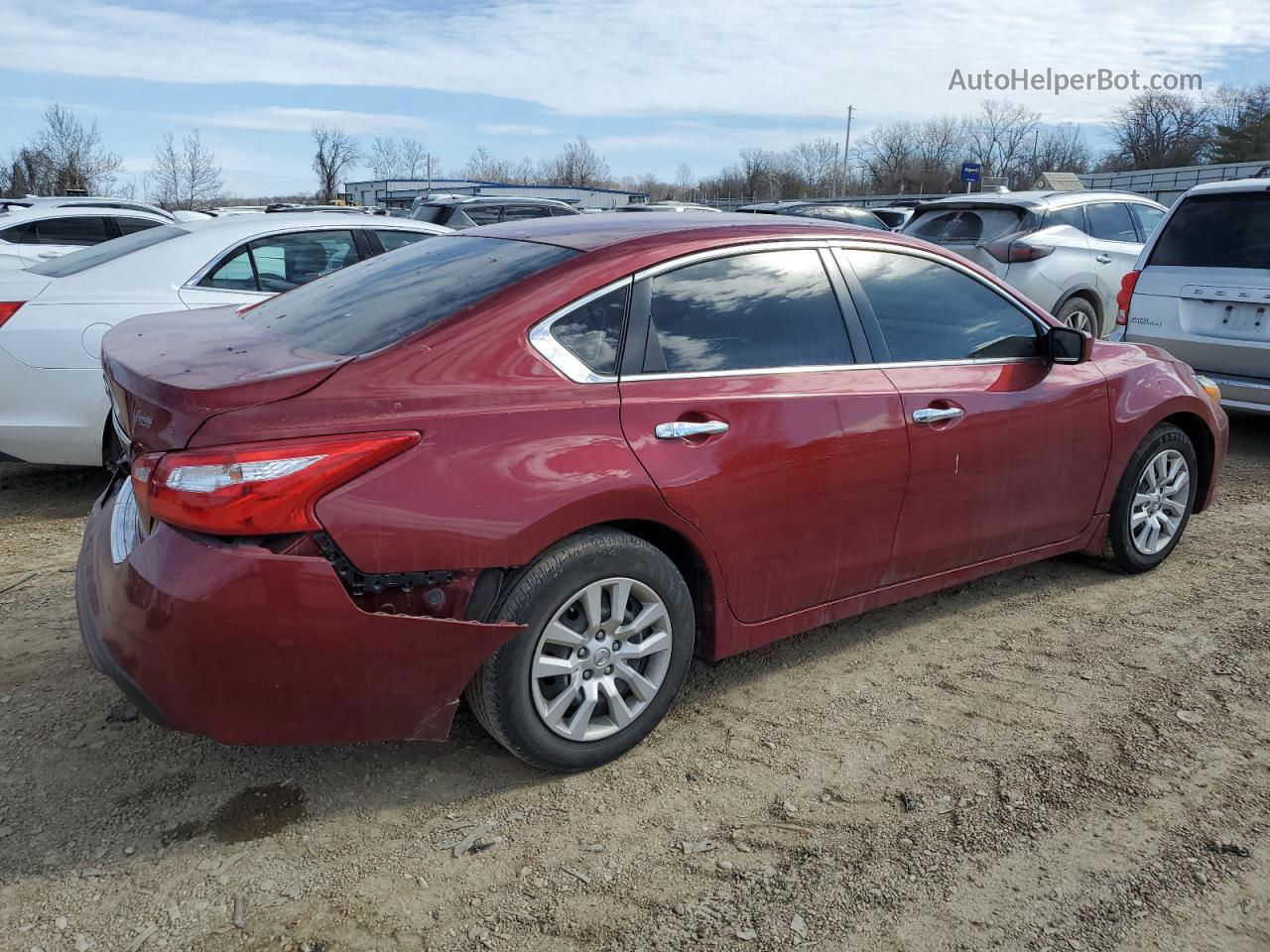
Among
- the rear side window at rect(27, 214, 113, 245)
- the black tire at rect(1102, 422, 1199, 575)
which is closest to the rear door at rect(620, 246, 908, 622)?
the black tire at rect(1102, 422, 1199, 575)

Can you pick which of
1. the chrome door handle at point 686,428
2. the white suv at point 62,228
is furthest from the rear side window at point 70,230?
the chrome door handle at point 686,428

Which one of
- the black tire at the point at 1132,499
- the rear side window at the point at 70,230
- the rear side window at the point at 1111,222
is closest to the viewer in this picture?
the black tire at the point at 1132,499

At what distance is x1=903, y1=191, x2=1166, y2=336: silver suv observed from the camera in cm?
906

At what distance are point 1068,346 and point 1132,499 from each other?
0.91 meters

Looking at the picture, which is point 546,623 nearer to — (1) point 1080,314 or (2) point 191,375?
(2) point 191,375

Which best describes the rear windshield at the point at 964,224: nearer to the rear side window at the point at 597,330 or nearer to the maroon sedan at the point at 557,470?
the maroon sedan at the point at 557,470

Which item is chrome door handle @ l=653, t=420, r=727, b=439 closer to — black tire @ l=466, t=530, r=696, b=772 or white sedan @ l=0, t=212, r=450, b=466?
black tire @ l=466, t=530, r=696, b=772

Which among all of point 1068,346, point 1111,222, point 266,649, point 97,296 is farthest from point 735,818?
point 1111,222

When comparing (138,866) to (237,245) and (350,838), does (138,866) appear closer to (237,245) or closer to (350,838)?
(350,838)

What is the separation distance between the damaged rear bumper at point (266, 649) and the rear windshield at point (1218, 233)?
602 centimetres

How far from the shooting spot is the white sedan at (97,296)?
5.06 metres

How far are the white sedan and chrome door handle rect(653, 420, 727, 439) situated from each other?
3.44 meters

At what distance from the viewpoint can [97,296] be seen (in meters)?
5.30

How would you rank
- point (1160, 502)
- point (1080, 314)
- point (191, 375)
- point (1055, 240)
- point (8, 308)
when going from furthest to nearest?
Result: point (1080, 314) → point (1055, 240) → point (8, 308) → point (1160, 502) → point (191, 375)
